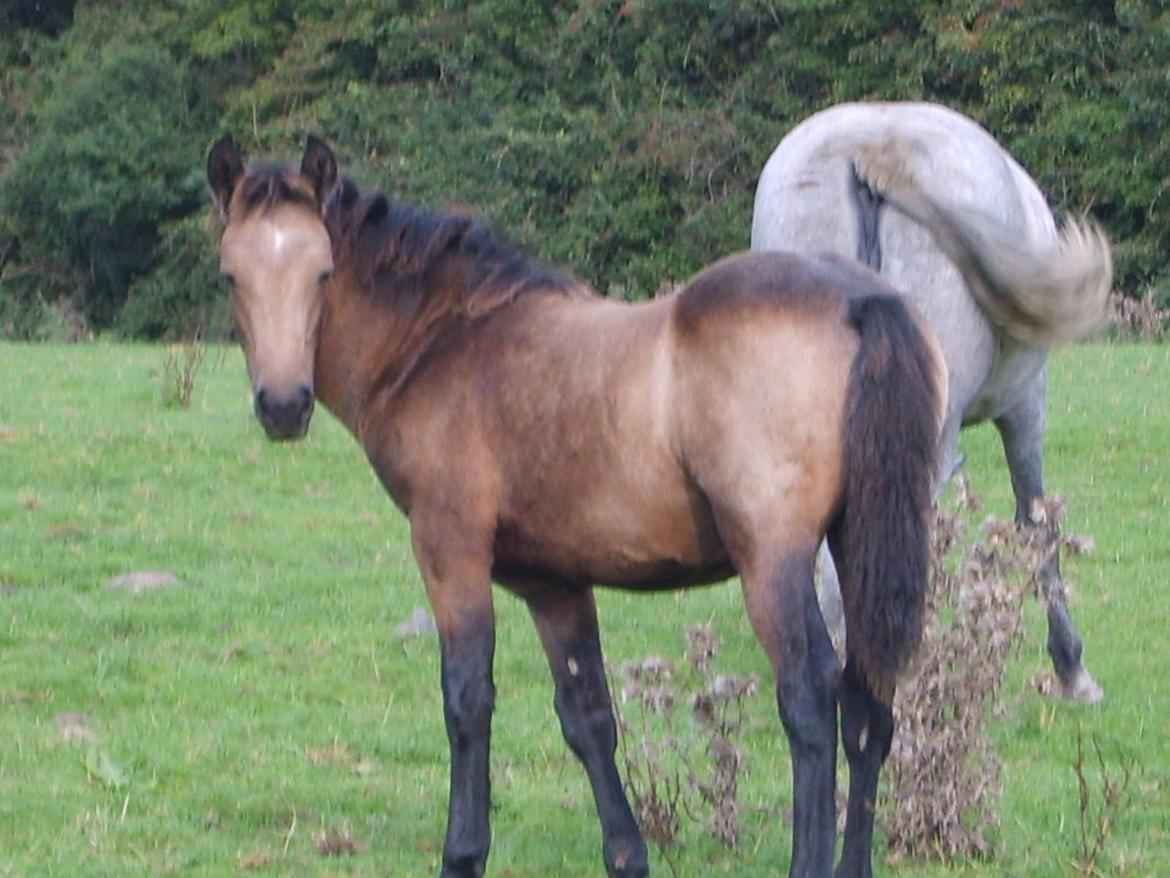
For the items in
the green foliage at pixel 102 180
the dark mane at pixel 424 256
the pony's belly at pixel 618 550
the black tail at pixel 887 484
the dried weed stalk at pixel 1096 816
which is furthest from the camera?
the green foliage at pixel 102 180

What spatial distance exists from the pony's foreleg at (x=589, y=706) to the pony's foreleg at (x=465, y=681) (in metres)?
0.29

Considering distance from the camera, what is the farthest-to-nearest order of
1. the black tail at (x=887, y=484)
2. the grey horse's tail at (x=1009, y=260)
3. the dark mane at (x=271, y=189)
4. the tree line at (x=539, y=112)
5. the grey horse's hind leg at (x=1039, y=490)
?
the tree line at (x=539, y=112) → the grey horse's hind leg at (x=1039, y=490) → the grey horse's tail at (x=1009, y=260) → the dark mane at (x=271, y=189) → the black tail at (x=887, y=484)

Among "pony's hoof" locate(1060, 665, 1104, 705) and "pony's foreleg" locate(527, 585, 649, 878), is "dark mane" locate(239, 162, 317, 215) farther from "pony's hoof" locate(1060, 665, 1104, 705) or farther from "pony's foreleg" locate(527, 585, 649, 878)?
"pony's hoof" locate(1060, 665, 1104, 705)

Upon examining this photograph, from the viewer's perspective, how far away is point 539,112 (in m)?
29.2

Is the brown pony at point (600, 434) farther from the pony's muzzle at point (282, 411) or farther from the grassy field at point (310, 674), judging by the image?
the grassy field at point (310, 674)

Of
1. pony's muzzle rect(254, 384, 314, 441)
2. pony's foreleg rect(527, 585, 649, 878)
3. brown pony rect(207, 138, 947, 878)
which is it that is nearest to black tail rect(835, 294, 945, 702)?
brown pony rect(207, 138, 947, 878)

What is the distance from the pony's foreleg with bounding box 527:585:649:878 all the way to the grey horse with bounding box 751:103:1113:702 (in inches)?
54.9

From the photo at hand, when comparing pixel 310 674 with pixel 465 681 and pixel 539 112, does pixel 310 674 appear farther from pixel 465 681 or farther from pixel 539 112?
pixel 539 112

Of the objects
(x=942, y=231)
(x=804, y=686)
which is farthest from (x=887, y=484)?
(x=942, y=231)

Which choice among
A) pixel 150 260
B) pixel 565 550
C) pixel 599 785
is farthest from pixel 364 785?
pixel 150 260

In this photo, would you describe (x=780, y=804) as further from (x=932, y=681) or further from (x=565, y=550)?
(x=565, y=550)

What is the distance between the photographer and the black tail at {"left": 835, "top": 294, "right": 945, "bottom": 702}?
14.1 ft

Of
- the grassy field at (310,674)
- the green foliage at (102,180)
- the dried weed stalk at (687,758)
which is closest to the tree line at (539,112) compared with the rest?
the green foliage at (102,180)

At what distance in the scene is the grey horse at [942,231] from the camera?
240 inches
